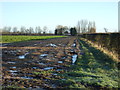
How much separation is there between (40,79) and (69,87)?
1589 mm

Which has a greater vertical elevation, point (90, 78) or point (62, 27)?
point (62, 27)

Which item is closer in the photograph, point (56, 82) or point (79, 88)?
point (79, 88)

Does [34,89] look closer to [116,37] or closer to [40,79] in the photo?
[40,79]

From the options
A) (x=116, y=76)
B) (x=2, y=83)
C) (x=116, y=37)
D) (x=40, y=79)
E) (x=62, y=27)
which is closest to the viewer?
(x=2, y=83)

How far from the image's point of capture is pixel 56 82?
6.70 m

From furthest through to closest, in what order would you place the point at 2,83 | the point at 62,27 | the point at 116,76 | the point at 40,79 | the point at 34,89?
the point at 62,27, the point at 116,76, the point at 40,79, the point at 2,83, the point at 34,89

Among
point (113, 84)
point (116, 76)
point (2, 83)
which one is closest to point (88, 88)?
point (113, 84)

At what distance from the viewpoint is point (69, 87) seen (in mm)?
5996

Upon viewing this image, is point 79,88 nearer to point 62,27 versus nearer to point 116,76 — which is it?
point 116,76

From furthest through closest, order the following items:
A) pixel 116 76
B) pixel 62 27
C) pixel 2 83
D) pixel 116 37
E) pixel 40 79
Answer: pixel 62 27 < pixel 116 37 < pixel 116 76 < pixel 40 79 < pixel 2 83

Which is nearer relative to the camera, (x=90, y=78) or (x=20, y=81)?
(x=20, y=81)

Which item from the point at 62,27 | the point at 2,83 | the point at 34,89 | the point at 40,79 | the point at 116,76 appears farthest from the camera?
the point at 62,27

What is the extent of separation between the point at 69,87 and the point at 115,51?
8.72 meters

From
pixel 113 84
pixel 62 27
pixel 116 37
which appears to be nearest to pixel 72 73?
pixel 113 84
